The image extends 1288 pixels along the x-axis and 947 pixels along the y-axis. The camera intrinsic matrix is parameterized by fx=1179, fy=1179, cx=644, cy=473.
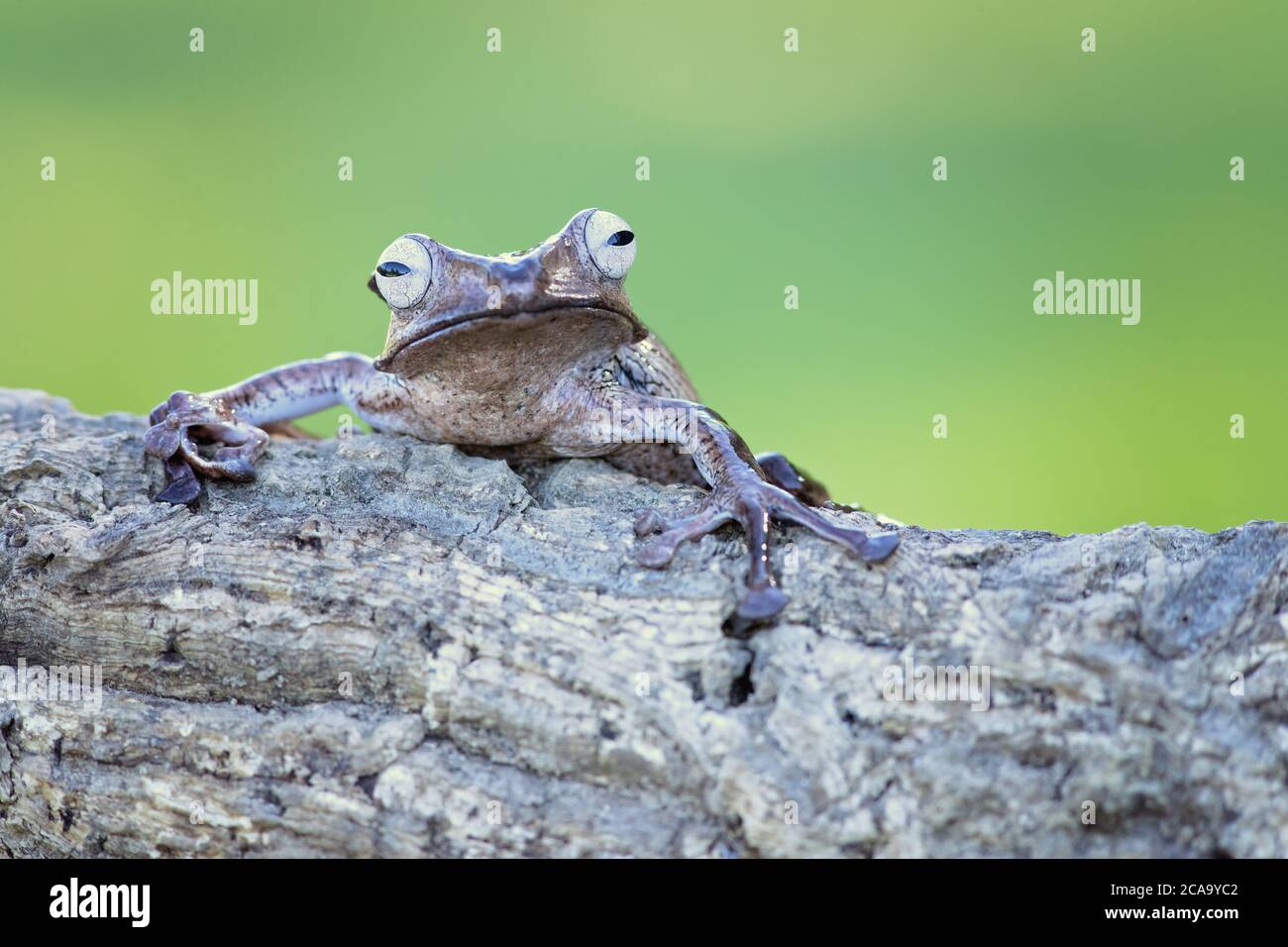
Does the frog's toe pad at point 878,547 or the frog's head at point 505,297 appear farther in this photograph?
the frog's head at point 505,297

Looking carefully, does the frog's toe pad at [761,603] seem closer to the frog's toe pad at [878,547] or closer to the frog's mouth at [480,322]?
the frog's toe pad at [878,547]

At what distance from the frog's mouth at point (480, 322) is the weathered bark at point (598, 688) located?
2.12 feet

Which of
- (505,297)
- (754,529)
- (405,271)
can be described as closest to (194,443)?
(405,271)

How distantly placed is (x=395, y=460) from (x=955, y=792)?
2.79 metres

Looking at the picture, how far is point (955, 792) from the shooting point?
363 cm

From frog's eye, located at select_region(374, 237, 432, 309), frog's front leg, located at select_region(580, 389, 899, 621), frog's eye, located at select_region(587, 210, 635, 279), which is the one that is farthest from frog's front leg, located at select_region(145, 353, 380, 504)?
frog's eye, located at select_region(587, 210, 635, 279)

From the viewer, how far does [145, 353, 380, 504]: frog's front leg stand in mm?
5121

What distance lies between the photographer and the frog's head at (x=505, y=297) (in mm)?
4855

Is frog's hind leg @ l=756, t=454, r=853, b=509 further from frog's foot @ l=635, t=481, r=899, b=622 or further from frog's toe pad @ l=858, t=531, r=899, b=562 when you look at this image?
frog's toe pad @ l=858, t=531, r=899, b=562

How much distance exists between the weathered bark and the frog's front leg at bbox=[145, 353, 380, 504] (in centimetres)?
22

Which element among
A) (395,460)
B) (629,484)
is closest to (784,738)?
(629,484)

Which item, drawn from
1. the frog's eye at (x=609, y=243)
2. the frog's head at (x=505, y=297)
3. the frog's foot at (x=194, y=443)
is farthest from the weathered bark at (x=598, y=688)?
the frog's eye at (x=609, y=243)

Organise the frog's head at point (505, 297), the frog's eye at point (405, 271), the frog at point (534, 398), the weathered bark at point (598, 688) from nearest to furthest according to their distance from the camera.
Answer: the weathered bark at point (598, 688)
the frog at point (534, 398)
the frog's head at point (505, 297)
the frog's eye at point (405, 271)

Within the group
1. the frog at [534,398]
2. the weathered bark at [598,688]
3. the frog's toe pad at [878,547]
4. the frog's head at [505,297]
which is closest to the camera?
the weathered bark at [598,688]
